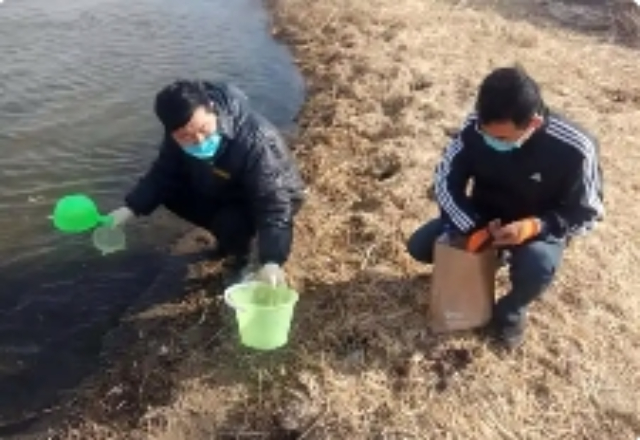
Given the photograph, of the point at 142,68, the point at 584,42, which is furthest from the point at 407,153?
the point at 584,42

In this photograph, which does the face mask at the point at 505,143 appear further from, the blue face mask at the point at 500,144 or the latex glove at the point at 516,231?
the latex glove at the point at 516,231

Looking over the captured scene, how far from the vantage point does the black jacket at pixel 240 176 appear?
4172 mm

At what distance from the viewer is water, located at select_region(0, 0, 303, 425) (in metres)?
4.60

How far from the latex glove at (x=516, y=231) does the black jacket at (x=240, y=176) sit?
1.04 metres

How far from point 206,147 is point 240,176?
0.32 metres

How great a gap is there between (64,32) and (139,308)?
475 centimetres

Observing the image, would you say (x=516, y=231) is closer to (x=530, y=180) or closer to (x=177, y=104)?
(x=530, y=180)

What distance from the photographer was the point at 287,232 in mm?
4227

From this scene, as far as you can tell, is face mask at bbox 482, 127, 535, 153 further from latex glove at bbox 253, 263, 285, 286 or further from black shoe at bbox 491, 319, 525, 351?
latex glove at bbox 253, 263, 285, 286

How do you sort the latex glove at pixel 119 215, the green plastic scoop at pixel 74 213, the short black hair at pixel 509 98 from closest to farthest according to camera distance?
the short black hair at pixel 509 98 < the green plastic scoop at pixel 74 213 < the latex glove at pixel 119 215

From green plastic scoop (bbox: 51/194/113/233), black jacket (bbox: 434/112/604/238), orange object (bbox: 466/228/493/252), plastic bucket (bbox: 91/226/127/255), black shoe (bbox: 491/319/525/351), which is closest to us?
black jacket (bbox: 434/112/604/238)

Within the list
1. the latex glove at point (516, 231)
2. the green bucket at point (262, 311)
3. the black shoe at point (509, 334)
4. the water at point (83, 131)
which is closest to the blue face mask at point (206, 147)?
the green bucket at point (262, 311)

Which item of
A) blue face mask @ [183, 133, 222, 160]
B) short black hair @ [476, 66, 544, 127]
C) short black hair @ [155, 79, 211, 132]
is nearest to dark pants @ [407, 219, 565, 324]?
short black hair @ [476, 66, 544, 127]

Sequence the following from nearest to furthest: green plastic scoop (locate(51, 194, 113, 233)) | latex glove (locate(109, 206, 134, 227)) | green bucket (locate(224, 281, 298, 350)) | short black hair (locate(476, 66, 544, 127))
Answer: short black hair (locate(476, 66, 544, 127))
green bucket (locate(224, 281, 298, 350))
green plastic scoop (locate(51, 194, 113, 233))
latex glove (locate(109, 206, 134, 227))
